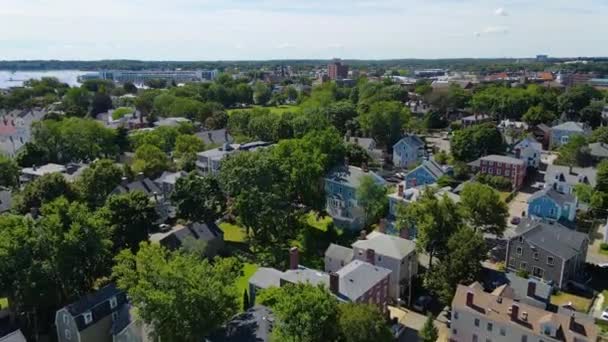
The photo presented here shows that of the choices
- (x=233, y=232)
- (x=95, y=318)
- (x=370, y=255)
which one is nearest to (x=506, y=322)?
(x=370, y=255)

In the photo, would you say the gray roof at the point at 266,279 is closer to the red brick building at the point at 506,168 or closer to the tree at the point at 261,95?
the red brick building at the point at 506,168

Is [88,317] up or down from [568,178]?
down

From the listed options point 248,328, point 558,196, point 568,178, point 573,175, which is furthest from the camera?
point 573,175

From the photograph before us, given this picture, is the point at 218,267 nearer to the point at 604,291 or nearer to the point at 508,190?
the point at 604,291

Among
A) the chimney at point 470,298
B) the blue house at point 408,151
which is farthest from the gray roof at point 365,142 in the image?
the chimney at point 470,298

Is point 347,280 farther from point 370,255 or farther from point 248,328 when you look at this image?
point 248,328
